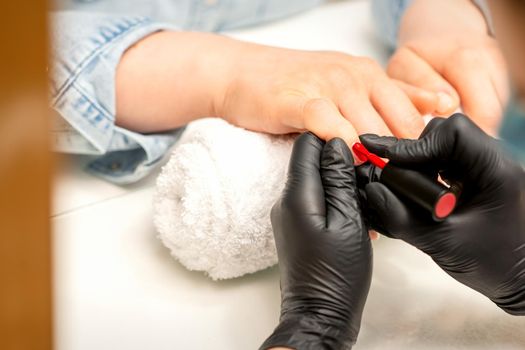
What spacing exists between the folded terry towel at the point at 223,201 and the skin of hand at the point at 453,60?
0.23 meters

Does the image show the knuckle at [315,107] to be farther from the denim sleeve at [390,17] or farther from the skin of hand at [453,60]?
the denim sleeve at [390,17]

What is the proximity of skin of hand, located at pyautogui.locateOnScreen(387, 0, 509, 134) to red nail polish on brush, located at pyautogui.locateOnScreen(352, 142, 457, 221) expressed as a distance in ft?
0.74

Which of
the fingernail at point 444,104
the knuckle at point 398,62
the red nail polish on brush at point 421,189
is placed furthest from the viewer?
the knuckle at point 398,62

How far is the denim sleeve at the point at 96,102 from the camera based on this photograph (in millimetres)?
806

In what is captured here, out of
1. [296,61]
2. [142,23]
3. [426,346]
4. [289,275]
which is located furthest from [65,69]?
[426,346]

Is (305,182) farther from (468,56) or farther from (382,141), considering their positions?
(468,56)

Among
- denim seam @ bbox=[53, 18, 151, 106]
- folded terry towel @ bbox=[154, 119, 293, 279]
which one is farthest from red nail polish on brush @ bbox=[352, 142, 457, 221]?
denim seam @ bbox=[53, 18, 151, 106]

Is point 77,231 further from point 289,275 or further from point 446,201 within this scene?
point 446,201

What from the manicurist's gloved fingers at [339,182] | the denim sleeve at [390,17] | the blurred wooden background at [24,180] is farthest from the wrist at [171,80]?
the blurred wooden background at [24,180]

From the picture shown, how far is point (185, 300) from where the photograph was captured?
0.68m

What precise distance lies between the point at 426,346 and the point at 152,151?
0.39 m

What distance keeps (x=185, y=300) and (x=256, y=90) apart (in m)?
0.24

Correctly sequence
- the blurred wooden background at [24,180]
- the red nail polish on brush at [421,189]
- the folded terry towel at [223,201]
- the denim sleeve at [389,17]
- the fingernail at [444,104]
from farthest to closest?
Answer: the denim sleeve at [389,17], the fingernail at [444,104], the folded terry towel at [223,201], the red nail polish on brush at [421,189], the blurred wooden background at [24,180]

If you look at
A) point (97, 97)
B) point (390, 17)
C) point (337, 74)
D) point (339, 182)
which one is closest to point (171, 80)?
point (97, 97)
